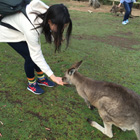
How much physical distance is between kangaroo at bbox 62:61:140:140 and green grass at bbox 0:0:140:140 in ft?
0.99

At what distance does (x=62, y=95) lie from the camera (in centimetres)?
296

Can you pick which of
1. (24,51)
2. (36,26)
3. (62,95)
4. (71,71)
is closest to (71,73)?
(71,71)

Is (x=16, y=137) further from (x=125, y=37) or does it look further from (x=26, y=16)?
(x=125, y=37)

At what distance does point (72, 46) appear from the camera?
5.01 metres

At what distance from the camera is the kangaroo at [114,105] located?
1977mm

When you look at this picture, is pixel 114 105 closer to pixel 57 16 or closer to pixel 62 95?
pixel 62 95

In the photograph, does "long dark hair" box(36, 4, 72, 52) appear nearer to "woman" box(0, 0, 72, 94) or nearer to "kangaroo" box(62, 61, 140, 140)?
"woman" box(0, 0, 72, 94)

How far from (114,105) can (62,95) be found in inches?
45.7

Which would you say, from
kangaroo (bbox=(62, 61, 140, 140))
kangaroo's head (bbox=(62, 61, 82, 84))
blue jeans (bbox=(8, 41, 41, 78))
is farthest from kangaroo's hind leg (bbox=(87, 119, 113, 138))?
blue jeans (bbox=(8, 41, 41, 78))

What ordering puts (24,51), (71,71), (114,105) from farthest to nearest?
(71,71) → (24,51) → (114,105)

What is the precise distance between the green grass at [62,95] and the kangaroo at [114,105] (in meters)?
0.30

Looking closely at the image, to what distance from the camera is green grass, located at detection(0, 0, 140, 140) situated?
2.27 m

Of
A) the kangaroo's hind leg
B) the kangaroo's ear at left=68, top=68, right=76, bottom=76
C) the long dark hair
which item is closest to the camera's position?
the long dark hair

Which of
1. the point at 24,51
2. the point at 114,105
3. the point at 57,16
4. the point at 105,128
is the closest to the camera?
the point at 57,16
